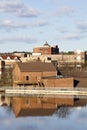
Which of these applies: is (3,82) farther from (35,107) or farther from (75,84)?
(35,107)

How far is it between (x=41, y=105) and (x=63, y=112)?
295 inches

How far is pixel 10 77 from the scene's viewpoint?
94.9 meters

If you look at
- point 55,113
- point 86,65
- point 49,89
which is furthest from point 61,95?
point 86,65

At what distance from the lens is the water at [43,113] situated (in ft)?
118

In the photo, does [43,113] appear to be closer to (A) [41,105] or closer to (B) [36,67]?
(A) [41,105]

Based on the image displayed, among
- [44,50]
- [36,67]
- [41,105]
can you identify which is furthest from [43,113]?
[44,50]

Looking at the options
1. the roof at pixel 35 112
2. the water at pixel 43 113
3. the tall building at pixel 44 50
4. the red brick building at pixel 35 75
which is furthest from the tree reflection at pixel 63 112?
the tall building at pixel 44 50

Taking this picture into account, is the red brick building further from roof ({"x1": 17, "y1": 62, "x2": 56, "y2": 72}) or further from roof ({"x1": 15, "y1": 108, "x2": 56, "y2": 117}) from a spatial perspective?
roof ({"x1": 15, "y1": 108, "x2": 56, "y2": 117})

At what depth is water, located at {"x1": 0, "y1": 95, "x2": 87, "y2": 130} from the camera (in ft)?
118

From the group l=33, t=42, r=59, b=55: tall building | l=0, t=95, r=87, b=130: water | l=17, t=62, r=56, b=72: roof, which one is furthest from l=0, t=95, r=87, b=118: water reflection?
l=33, t=42, r=59, b=55: tall building

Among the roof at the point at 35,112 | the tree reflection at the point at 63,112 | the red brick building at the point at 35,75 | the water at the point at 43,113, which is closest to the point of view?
the water at the point at 43,113

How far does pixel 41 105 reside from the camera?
2063 inches

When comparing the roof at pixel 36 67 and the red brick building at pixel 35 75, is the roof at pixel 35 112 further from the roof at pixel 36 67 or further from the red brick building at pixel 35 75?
the roof at pixel 36 67

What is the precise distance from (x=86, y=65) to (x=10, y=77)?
176 feet
